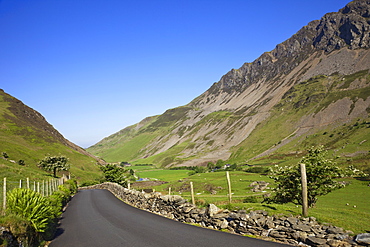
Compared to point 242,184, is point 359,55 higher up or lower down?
higher up

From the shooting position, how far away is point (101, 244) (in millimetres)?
12523

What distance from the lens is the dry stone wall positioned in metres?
9.06

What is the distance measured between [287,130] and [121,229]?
167601 mm

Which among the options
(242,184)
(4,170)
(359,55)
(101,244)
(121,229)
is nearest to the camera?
(101,244)

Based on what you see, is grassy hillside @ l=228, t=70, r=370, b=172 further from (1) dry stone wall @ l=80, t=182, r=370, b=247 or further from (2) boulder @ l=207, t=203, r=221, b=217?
(2) boulder @ l=207, t=203, r=221, b=217

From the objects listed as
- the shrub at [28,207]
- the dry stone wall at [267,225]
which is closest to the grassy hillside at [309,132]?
the dry stone wall at [267,225]

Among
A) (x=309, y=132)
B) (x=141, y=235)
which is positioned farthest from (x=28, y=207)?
(x=309, y=132)

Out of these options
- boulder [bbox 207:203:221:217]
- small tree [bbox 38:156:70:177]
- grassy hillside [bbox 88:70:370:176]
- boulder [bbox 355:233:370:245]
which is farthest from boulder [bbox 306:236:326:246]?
grassy hillside [bbox 88:70:370:176]

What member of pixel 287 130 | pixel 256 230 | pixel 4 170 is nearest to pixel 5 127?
pixel 4 170

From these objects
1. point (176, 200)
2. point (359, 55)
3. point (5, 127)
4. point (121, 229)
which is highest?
point (359, 55)

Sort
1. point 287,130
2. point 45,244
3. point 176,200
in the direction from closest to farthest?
point 45,244
point 176,200
point 287,130

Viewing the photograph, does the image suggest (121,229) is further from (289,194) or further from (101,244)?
(289,194)

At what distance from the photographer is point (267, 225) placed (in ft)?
36.1

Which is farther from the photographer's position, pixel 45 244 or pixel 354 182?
pixel 354 182
